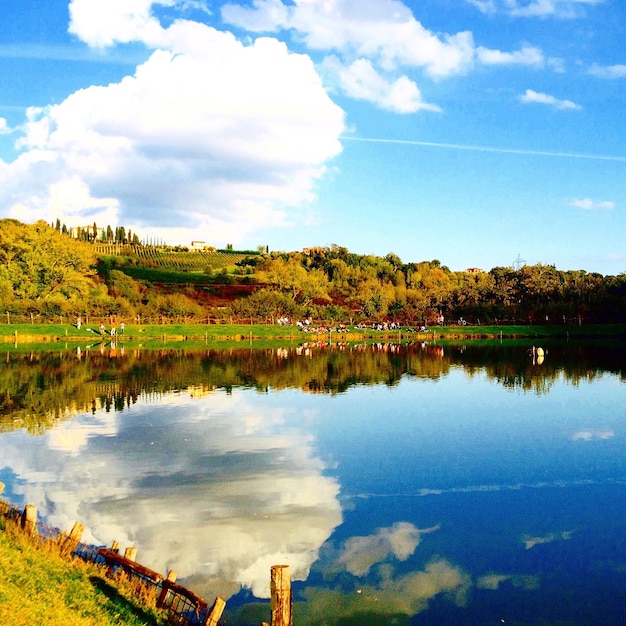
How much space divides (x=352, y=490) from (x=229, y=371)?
31.3 metres

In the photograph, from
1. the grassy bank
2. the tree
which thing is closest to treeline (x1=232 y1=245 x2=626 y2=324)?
the grassy bank

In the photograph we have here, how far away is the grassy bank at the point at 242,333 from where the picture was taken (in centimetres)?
7900

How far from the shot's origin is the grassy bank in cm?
7900

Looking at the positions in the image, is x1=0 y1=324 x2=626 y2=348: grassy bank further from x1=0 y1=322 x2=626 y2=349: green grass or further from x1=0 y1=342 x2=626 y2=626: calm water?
x1=0 y1=342 x2=626 y2=626: calm water

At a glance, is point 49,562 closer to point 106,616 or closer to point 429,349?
point 106,616

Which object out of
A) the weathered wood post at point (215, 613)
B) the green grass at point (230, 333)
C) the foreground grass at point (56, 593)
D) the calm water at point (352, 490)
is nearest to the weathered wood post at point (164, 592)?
the foreground grass at point (56, 593)

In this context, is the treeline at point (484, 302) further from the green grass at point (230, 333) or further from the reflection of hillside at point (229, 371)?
the reflection of hillside at point (229, 371)

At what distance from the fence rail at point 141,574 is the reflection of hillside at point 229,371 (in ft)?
47.6

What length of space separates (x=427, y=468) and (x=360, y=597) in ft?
29.4

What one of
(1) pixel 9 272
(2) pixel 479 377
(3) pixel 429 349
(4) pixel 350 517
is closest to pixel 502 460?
(4) pixel 350 517

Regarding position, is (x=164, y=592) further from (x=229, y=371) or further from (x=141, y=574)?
(x=229, y=371)

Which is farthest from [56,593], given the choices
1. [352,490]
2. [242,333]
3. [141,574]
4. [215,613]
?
[242,333]

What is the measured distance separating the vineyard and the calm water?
430ft

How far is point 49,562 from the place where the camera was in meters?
11.3
